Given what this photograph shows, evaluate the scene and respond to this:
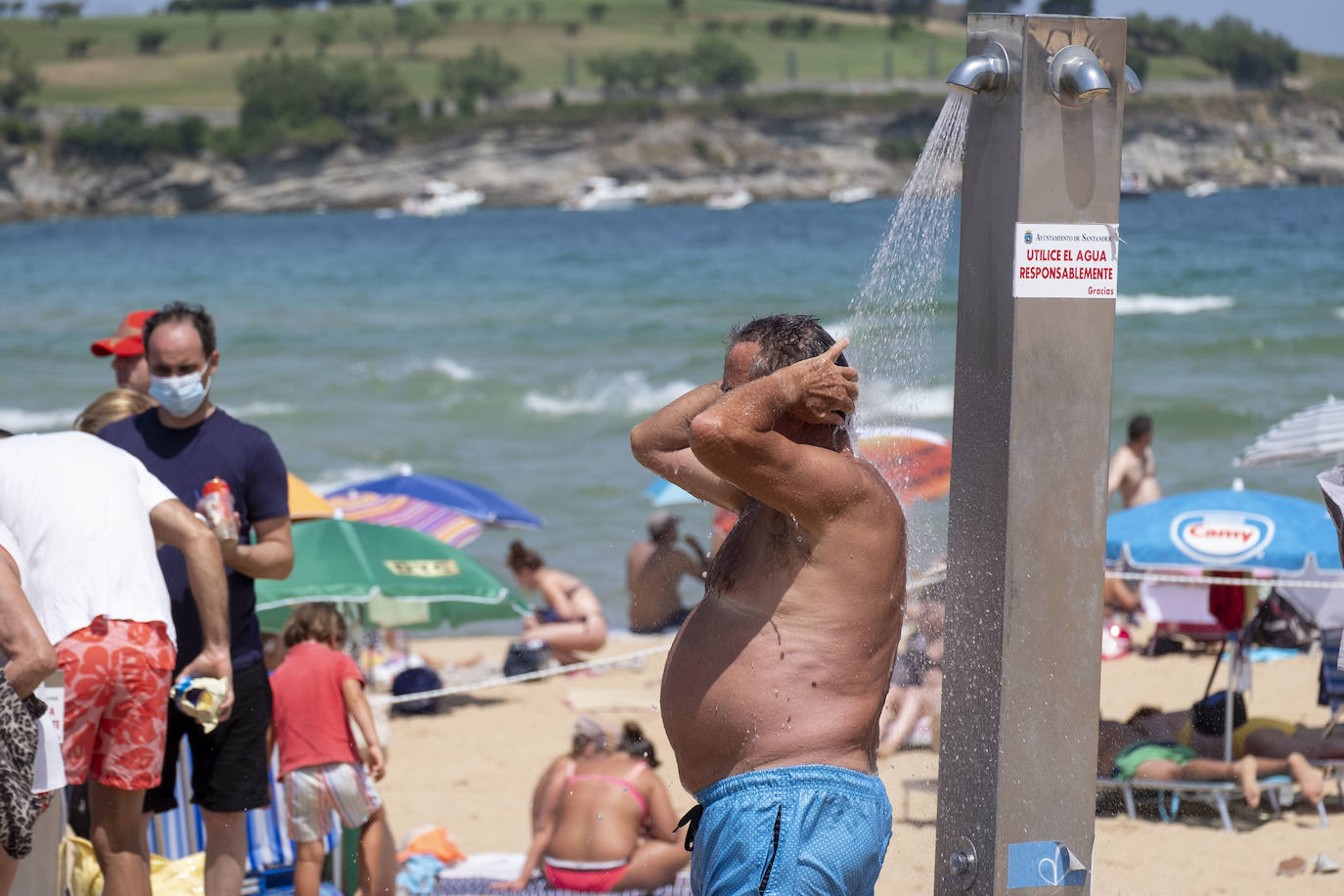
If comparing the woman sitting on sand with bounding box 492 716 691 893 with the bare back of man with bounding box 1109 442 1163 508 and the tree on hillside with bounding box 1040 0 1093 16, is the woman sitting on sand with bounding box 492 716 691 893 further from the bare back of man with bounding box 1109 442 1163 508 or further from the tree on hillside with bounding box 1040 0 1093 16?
the bare back of man with bounding box 1109 442 1163 508

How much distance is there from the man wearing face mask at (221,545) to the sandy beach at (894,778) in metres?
1.73

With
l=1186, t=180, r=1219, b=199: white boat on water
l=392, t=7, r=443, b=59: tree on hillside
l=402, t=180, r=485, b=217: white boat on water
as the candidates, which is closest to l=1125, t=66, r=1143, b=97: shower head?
l=402, t=180, r=485, b=217: white boat on water

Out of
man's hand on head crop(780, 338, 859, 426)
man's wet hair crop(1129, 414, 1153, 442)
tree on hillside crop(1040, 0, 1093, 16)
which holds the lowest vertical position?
man's wet hair crop(1129, 414, 1153, 442)

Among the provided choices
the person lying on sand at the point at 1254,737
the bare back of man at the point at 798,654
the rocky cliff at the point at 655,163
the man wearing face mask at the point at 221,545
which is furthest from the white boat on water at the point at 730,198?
the bare back of man at the point at 798,654

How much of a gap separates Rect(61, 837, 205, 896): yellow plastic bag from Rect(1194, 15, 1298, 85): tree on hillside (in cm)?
11383

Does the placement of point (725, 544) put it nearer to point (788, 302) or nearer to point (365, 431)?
point (788, 302)

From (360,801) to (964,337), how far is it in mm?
2909

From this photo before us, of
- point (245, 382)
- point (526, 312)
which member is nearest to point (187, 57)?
point (526, 312)

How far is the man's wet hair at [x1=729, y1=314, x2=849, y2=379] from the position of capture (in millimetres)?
2652

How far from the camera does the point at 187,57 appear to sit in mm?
121875

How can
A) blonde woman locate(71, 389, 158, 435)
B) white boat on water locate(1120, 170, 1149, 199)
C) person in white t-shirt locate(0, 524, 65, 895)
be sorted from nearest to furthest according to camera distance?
person in white t-shirt locate(0, 524, 65, 895), blonde woman locate(71, 389, 158, 435), white boat on water locate(1120, 170, 1149, 199)

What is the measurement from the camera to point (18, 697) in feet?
10.7

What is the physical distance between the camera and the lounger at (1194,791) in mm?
5855

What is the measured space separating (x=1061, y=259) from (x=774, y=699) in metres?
0.94
